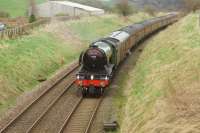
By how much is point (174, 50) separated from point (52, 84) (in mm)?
9642

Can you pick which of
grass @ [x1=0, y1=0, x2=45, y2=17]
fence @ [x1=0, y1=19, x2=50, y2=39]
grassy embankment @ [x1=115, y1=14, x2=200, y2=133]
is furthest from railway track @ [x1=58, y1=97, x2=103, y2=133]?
grass @ [x1=0, y1=0, x2=45, y2=17]

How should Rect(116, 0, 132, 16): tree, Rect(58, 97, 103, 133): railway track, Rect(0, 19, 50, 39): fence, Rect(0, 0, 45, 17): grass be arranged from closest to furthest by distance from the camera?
Rect(58, 97, 103, 133): railway track
Rect(0, 19, 50, 39): fence
Rect(116, 0, 132, 16): tree
Rect(0, 0, 45, 17): grass

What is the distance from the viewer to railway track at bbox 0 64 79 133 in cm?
2461

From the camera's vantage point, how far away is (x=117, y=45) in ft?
122

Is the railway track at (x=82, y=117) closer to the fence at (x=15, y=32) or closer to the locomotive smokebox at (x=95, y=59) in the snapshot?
the locomotive smokebox at (x=95, y=59)

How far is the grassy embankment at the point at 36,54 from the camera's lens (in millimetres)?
33625

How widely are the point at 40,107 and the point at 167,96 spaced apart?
366 inches

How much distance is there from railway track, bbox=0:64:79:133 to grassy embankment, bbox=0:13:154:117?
1.73 metres

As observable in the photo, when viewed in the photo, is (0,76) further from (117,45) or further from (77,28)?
(77,28)

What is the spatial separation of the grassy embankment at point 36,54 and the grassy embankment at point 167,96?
7.58m

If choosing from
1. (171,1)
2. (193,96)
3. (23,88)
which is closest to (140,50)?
(23,88)

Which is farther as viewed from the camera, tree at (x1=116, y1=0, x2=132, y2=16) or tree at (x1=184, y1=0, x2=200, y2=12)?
tree at (x1=116, y1=0, x2=132, y2=16)

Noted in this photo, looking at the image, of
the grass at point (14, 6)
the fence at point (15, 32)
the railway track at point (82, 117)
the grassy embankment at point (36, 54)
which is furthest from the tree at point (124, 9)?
the railway track at point (82, 117)

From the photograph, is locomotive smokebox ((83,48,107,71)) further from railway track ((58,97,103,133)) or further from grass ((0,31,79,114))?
grass ((0,31,79,114))
